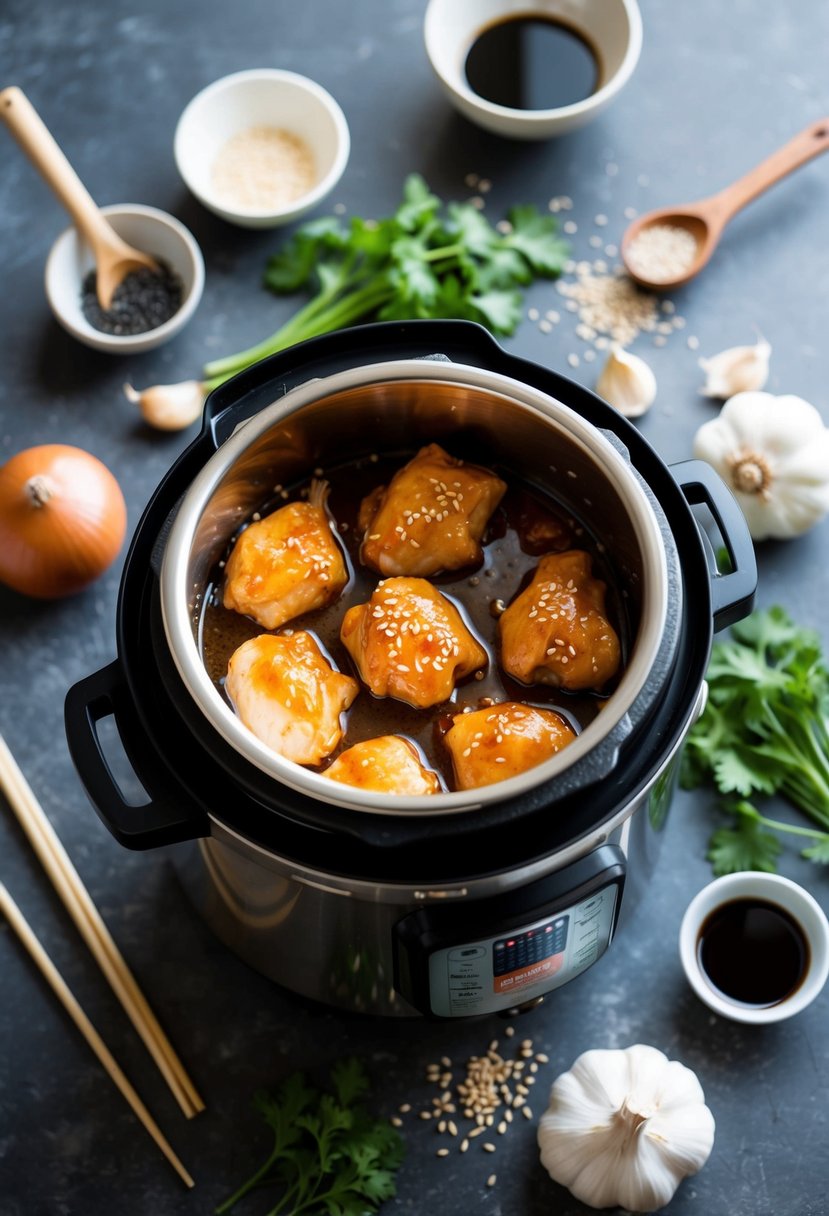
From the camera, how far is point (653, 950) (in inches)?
117

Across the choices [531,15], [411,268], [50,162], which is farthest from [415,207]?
[50,162]

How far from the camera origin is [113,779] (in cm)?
229

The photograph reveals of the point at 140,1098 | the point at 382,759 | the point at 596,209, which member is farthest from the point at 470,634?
the point at 596,209

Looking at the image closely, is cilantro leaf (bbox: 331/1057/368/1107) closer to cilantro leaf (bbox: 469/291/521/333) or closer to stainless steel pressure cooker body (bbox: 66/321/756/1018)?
stainless steel pressure cooker body (bbox: 66/321/756/1018)

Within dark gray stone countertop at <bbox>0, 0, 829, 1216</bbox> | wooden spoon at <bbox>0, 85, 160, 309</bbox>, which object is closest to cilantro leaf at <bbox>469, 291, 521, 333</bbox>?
dark gray stone countertop at <bbox>0, 0, 829, 1216</bbox>

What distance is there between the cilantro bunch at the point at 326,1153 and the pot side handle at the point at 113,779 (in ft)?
2.78

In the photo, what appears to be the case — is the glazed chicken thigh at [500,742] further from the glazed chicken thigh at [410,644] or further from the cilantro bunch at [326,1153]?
the cilantro bunch at [326,1153]

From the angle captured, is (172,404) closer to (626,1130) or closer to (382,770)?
(382,770)

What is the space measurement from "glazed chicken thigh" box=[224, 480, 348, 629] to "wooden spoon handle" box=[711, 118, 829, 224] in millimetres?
1756

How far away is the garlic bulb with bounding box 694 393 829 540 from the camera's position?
3.20 meters

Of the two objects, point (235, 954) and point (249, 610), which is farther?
point (235, 954)

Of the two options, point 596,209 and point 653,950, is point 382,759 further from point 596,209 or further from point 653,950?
point 596,209

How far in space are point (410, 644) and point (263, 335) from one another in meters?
1.57

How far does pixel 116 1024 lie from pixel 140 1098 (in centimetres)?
18
